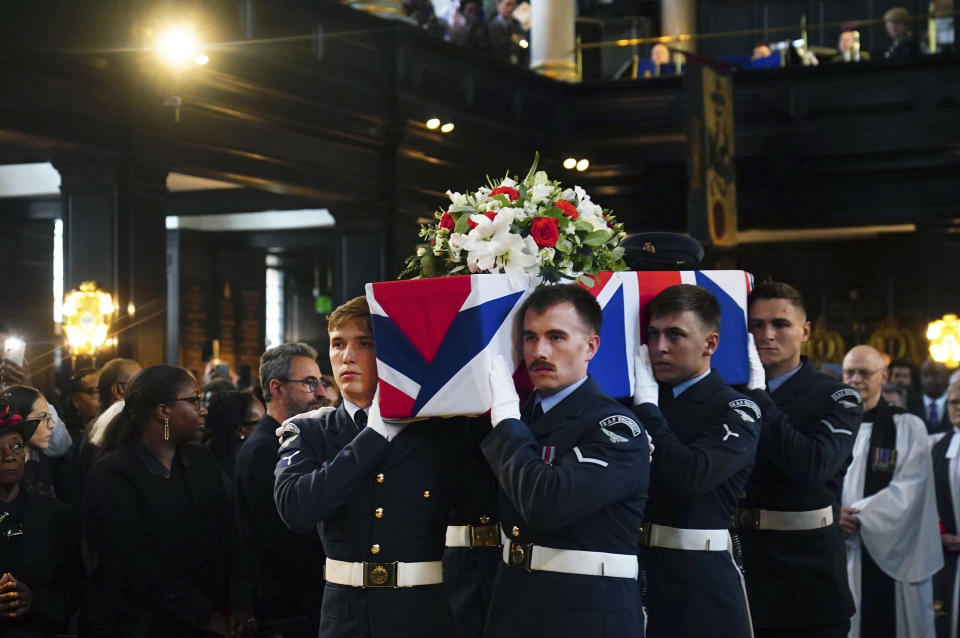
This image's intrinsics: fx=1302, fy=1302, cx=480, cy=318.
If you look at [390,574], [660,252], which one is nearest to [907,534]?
[660,252]

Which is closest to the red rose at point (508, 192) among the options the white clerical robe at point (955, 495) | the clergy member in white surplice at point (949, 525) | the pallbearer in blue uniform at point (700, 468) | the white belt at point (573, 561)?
the pallbearer in blue uniform at point (700, 468)

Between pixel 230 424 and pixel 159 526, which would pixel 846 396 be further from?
pixel 230 424

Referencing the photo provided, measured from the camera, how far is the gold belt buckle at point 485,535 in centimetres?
351

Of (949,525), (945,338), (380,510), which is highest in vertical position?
(945,338)

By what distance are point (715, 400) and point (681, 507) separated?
12.9 inches

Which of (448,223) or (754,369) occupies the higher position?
(448,223)

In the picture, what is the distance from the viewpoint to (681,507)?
377 cm

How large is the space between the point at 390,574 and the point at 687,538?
943mm

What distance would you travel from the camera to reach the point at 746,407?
3.72m

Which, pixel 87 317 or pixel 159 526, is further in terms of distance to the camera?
Answer: pixel 87 317

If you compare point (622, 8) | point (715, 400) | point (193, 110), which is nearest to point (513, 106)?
point (193, 110)

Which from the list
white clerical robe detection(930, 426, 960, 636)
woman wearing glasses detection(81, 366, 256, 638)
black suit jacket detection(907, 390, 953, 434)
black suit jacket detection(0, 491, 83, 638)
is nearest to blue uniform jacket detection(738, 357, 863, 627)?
woman wearing glasses detection(81, 366, 256, 638)

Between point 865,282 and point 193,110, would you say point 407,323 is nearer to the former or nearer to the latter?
point 193,110

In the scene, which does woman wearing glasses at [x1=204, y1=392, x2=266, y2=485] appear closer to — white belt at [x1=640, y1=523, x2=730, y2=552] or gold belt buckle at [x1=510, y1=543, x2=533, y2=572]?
white belt at [x1=640, y1=523, x2=730, y2=552]
